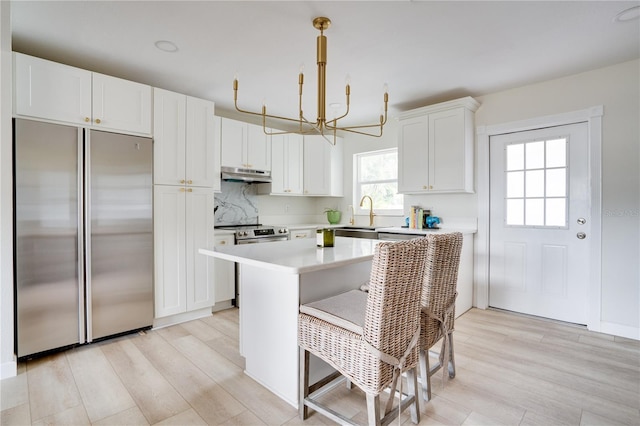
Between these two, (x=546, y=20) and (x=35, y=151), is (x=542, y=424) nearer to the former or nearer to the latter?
(x=546, y=20)

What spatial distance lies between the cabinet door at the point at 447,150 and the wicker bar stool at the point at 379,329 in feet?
7.88

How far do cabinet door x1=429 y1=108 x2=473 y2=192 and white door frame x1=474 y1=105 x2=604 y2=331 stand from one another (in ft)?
0.94

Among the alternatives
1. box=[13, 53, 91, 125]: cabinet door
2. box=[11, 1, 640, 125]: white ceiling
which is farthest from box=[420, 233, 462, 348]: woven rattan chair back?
box=[13, 53, 91, 125]: cabinet door

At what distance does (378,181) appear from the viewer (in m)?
4.74

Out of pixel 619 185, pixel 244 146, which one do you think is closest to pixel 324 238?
pixel 244 146

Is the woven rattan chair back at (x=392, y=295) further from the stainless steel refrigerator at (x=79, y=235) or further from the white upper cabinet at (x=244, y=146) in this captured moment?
the white upper cabinet at (x=244, y=146)

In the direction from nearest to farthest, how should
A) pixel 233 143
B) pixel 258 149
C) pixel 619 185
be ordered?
pixel 619 185 < pixel 233 143 < pixel 258 149

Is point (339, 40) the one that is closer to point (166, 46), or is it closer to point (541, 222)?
point (166, 46)

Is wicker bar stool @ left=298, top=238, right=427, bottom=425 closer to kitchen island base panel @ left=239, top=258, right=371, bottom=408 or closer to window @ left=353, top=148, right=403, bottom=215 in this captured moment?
kitchen island base panel @ left=239, top=258, right=371, bottom=408

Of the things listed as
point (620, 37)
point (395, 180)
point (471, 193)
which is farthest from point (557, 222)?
point (395, 180)

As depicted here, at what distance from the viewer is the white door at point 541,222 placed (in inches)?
123

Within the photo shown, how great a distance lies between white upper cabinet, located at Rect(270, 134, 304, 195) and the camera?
4395 millimetres

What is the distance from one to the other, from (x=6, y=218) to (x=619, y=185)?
4722 mm

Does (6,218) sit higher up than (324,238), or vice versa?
(6,218)
